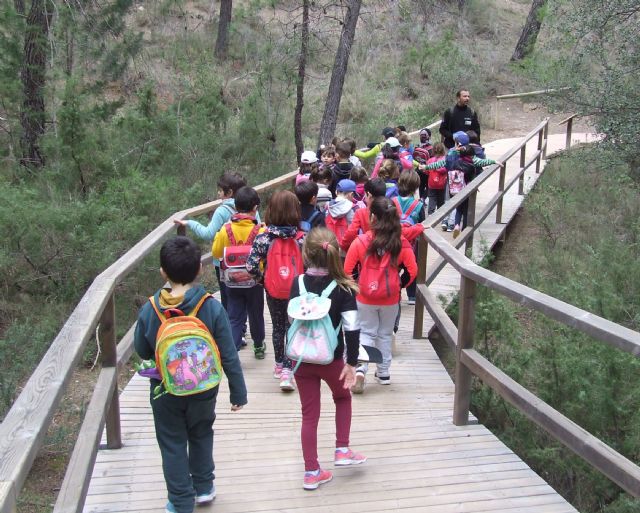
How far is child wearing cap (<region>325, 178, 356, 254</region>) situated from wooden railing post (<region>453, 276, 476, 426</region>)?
72.5 inches

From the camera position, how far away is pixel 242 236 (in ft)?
17.3

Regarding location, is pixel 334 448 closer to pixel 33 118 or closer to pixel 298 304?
pixel 298 304

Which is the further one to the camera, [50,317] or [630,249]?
[630,249]

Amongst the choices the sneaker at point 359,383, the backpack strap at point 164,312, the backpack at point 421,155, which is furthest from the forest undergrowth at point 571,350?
the backpack strap at point 164,312

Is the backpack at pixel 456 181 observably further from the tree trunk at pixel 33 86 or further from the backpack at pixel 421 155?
the tree trunk at pixel 33 86

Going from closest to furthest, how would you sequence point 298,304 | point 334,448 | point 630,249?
1. point 298,304
2. point 334,448
3. point 630,249

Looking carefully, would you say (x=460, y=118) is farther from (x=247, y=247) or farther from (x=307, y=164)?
(x=247, y=247)

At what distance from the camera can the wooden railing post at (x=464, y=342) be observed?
4430 millimetres

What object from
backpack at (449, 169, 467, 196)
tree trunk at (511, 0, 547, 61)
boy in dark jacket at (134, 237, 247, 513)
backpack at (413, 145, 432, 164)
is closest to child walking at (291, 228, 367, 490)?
boy in dark jacket at (134, 237, 247, 513)

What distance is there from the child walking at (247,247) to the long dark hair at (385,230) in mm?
857

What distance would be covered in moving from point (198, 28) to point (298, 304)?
23.1m

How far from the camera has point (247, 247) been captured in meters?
5.23

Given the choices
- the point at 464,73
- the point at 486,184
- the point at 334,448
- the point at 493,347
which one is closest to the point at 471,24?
the point at 464,73

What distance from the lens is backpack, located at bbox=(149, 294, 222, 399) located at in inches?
126
